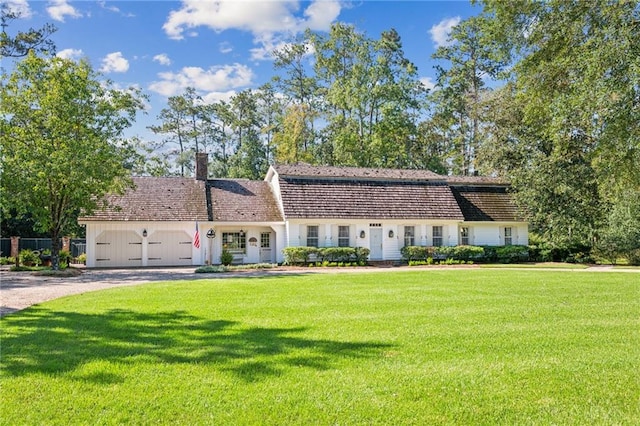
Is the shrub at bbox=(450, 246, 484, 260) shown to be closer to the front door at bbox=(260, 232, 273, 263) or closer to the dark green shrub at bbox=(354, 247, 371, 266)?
the dark green shrub at bbox=(354, 247, 371, 266)

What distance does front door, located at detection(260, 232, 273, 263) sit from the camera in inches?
1057

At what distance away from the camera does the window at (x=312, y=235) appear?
26031 mm

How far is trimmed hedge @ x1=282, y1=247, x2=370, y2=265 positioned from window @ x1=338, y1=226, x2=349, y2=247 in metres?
1.26

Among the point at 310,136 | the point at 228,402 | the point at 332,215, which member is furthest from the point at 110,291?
the point at 310,136

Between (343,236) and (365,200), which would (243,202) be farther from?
(365,200)

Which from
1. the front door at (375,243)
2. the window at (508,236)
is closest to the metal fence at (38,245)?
the front door at (375,243)

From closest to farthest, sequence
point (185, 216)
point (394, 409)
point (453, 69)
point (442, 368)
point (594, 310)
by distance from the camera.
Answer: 1. point (394, 409)
2. point (442, 368)
3. point (594, 310)
4. point (185, 216)
5. point (453, 69)

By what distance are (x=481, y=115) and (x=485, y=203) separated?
7.84 metres

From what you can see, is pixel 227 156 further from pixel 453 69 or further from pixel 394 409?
pixel 394 409

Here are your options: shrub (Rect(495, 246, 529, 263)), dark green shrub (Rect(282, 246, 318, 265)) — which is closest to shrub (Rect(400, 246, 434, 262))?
shrub (Rect(495, 246, 529, 263))

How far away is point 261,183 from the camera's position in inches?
1168

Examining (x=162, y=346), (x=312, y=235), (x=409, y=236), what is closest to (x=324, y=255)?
(x=312, y=235)

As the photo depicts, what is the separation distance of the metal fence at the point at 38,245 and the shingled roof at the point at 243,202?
8720mm

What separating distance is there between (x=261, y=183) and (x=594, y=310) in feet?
74.5
